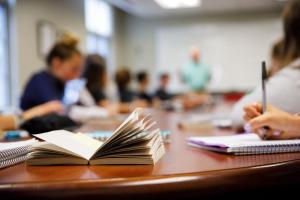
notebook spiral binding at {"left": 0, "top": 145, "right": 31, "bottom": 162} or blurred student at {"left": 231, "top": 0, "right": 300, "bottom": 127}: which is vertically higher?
blurred student at {"left": 231, "top": 0, "right": 300, "bottom": 127}

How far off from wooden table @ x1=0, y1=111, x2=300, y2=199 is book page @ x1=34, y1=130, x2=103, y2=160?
0.15 ft

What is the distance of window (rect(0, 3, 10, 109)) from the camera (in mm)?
4867

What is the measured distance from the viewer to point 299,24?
1.26 m

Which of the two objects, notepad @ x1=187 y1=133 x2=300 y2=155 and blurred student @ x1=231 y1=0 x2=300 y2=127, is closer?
notepad @ x1=187 y1=133 x2=300 y2=155

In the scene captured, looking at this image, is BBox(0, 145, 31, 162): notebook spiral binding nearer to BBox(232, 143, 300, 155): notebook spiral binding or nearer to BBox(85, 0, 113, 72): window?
BBox(232, 143, 300, 155): notebook spiral binding

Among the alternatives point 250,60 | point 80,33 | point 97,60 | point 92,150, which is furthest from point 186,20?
point 92,150

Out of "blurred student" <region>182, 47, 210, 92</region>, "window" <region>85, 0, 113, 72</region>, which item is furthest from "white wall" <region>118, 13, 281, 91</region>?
"blurred student" <region>182, 47, 210, 92</region>

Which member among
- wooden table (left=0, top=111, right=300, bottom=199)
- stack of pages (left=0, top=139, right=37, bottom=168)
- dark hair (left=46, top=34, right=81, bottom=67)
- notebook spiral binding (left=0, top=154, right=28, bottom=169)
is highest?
dark hair (left=46, top=34, right=81, bottom=67)

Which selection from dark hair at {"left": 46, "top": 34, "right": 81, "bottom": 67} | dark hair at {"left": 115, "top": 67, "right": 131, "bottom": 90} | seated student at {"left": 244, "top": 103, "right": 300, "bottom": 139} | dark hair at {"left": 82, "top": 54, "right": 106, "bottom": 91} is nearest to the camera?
seated student at {"left": 244, "top": 103, "right": 300, "bottom": 139}

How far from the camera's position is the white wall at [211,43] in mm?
8125

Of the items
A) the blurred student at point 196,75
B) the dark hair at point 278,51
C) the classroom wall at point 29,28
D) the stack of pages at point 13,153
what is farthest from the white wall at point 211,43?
the stack of pages at point 13,153

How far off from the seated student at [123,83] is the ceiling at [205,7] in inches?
106

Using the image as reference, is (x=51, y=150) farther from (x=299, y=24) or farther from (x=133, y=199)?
(x=299, y=24)

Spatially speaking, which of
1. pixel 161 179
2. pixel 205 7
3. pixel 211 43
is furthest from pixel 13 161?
pixel 211 43
